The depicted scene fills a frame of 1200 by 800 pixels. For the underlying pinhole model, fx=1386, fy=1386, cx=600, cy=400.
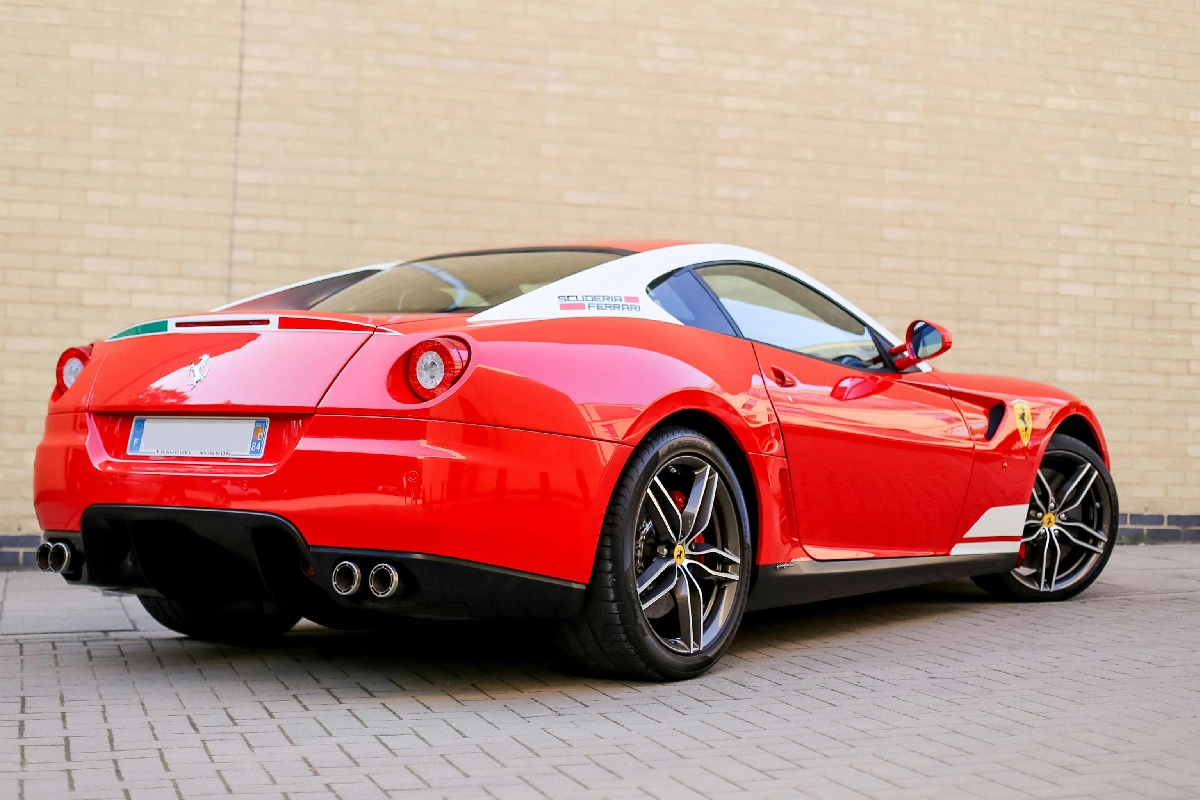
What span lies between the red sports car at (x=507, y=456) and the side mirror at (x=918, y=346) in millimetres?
222

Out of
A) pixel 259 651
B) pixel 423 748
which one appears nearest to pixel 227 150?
pixel 259 651

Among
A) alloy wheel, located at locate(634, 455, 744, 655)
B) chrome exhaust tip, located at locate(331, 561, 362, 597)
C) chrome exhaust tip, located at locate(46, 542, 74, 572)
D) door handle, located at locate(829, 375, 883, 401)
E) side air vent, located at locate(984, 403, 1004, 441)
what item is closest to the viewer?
chrome exhaust tip, located at locate(331, 561, 362, 597)

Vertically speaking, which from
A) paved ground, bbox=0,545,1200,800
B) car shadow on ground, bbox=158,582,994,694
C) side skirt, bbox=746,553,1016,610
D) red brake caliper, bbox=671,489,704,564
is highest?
red brake caliper, bbox=671,489,704,564

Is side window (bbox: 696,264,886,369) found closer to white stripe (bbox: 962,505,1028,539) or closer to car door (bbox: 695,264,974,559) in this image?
car door (bbox: 695,264,974,559)

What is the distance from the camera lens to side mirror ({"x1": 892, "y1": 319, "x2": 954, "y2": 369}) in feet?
17.8

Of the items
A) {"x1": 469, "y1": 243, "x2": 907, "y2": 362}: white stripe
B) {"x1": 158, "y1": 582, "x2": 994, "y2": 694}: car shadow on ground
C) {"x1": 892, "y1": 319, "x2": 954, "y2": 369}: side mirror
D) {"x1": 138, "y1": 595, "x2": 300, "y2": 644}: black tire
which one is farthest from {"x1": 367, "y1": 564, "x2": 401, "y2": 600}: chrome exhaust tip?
{"x1": 892, "y1": 319, "x2": 954, "y2": 369}: side mirror

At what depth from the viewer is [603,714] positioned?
3850 mm

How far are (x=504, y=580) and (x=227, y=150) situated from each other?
510cm

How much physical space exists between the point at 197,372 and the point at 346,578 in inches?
30.1

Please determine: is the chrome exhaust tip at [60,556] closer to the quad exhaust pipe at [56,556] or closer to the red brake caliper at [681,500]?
the quad exhaust pipe at [56,556]

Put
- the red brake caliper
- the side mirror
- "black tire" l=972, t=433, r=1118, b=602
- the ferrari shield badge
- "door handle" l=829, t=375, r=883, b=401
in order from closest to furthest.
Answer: the red brake caliper, "door handle" l=829, t=375, r=883, b=401, the side mirror, the ferrari shield badge, "black tire" l=972, t=433, r=1118, b=602

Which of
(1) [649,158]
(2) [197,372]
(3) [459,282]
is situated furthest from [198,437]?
(1) [649,158]

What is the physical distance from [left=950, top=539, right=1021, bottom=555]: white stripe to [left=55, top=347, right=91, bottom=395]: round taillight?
3.33 m

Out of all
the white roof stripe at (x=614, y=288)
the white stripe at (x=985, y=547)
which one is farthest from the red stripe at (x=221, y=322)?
the white stripe at (x=985, y=547)
